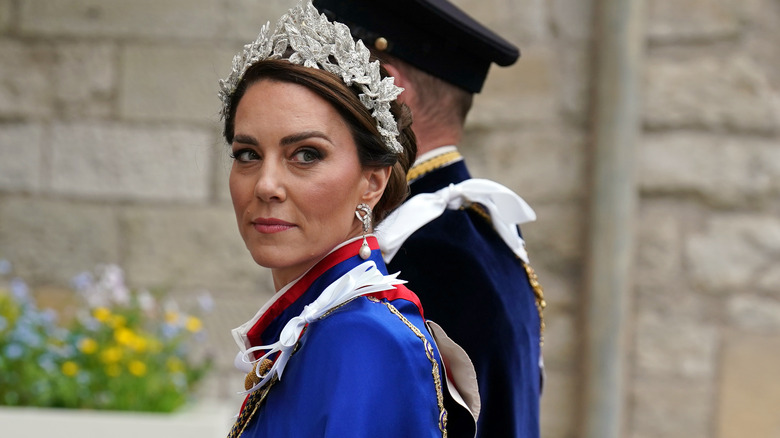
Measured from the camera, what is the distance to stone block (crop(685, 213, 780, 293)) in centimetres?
380

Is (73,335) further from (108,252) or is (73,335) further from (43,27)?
(43,27)

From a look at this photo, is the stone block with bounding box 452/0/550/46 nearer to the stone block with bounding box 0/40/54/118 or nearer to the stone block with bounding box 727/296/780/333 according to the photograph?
the stone block with bounding box 727/296/780/333

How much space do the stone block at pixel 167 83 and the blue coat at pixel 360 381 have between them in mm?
2854

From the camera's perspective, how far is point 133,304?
141 inches

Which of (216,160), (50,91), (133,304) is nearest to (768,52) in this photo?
(216,160)

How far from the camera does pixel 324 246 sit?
1354 mm

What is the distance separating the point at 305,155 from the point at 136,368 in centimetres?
216

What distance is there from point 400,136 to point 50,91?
296 cm

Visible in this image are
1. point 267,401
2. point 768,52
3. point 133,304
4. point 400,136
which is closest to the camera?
point 267,401

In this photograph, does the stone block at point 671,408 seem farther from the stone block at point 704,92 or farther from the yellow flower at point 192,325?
the yellow flower at point 192,325

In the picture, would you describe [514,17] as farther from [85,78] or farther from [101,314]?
[101,314]

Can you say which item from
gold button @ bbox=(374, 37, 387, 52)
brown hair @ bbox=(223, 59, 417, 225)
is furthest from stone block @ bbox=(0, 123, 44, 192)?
brown hair @ bbox=(223, 59, 417, 225)

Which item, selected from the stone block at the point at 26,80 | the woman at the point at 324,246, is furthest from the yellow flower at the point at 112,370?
the woman at the point at 324,246

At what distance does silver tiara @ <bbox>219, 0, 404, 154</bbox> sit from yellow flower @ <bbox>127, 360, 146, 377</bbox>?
6.79 ft
